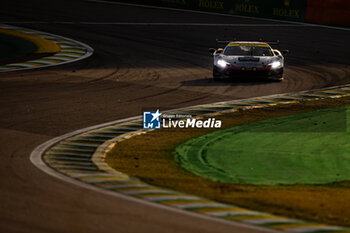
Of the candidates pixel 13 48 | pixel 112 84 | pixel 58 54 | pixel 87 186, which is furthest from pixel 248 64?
pixel 87 186

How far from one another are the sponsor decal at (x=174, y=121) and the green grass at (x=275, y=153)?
85 cm

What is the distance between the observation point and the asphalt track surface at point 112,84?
395 inches

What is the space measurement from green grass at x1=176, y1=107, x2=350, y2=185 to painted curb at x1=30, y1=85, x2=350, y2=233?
5.16 ft

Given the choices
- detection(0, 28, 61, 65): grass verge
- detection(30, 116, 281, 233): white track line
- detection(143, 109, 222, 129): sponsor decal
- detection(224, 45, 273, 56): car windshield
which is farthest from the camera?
detection(0, 28, 61, 65): grass verge

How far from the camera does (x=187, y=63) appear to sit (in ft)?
96.3

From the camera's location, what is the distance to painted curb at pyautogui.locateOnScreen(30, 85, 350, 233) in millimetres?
10055

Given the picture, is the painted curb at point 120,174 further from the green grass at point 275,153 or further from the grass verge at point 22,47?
the grass verge at point 22,47

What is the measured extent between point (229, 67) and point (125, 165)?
11527 mm

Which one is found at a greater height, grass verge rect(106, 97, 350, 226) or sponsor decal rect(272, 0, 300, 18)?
grass verge rect(106, 97, 350, 226)

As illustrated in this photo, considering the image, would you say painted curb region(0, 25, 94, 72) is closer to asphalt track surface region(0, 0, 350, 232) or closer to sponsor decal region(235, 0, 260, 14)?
asphalt track surface region(0, 0, 350, 232)

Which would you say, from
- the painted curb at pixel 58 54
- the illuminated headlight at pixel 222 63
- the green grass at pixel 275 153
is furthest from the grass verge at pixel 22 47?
the green grass at pixel 275 153

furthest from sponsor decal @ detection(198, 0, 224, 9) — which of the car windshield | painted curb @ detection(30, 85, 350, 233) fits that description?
painted curb @ detection(30, 85, 350, 233)

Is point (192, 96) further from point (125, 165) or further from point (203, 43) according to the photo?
point (203, 43)

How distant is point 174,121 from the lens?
18797 millimetres
